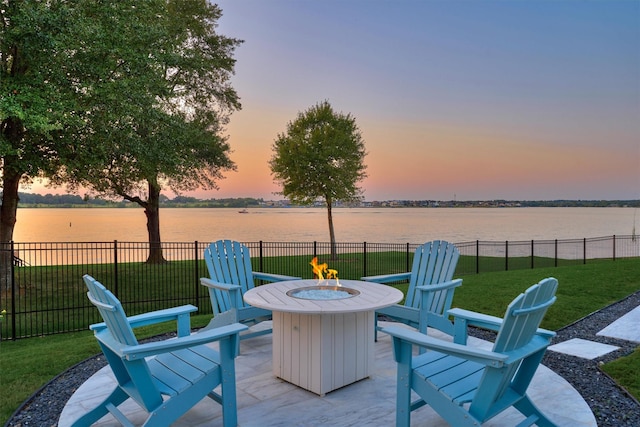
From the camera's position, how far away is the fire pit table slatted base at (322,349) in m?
3.14

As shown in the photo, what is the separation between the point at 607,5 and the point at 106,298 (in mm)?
14468

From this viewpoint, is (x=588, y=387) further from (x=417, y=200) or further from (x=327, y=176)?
(x=417, y=200)

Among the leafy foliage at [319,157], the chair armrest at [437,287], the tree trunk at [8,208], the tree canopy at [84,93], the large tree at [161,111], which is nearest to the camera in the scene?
the chair armrest at [437,287]

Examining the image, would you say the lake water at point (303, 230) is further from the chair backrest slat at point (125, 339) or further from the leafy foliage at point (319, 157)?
the chair backrest slat at point (125, 339)

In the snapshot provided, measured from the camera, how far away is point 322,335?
312 cm

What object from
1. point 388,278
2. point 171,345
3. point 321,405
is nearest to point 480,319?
point 321,405

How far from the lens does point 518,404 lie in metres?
2.57

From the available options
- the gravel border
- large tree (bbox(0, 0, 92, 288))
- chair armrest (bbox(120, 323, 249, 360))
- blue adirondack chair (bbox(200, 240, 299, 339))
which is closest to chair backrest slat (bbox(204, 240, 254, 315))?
blue adirondack chair (bbox(200, 240, 299, 339))

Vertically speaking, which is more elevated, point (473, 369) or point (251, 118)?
point (251, 118)

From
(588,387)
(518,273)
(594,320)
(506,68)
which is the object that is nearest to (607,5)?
(506,68)

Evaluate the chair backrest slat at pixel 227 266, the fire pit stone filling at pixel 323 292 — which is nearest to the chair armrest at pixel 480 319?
the fire pit stone filling at pixel 323 292

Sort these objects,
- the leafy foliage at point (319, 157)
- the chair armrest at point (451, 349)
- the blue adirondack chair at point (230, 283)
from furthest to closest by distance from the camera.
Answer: the leafy foliage at point (319, 157)
the blue adirondack chair at point (230, 283)
the chair armrest at point (451, 349)

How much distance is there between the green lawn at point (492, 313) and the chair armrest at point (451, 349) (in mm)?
2195

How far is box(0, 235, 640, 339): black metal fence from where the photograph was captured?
22.1ft
